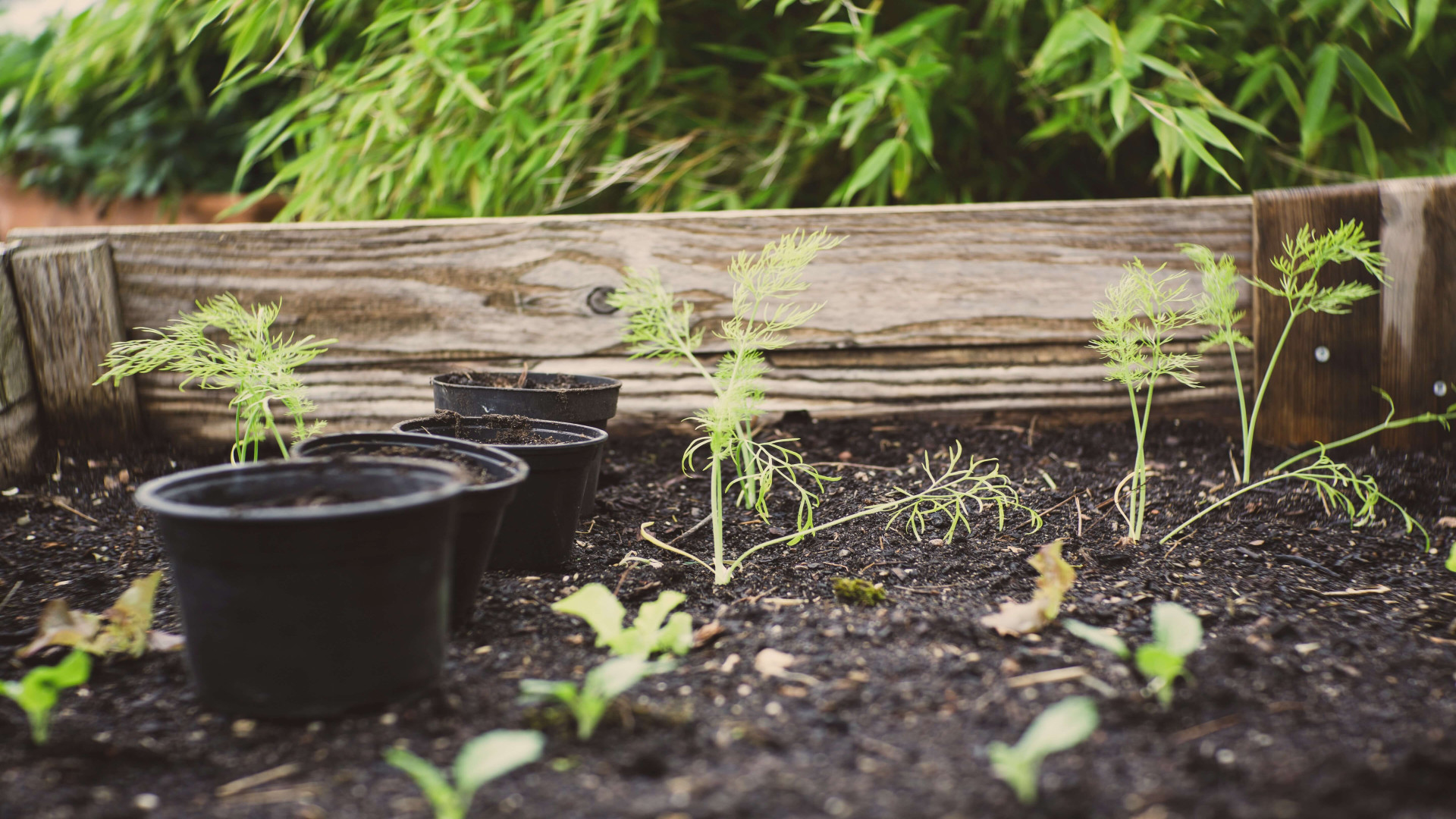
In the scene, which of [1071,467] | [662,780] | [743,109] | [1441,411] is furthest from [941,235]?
[662,780]

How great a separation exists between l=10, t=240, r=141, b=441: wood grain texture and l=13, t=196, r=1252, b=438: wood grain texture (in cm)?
5

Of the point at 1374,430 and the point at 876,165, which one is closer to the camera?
the point at 1374,430

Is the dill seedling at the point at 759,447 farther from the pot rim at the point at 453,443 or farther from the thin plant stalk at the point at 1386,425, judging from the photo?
the thin plant stalk at the point at 1386,425

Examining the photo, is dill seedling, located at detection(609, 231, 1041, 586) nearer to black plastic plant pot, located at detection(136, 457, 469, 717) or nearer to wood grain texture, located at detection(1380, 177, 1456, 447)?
black plastic plant pot, located at detection(136, 457, 469, 717)

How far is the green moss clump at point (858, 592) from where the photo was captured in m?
1.24

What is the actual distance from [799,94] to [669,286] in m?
0.66

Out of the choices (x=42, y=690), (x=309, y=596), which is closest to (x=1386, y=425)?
(x=309, y=596)

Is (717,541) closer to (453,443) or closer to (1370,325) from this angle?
(453,443)

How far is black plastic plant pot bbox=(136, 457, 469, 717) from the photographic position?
85 centimetres

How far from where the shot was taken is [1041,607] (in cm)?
112

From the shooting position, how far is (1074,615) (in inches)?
46.9

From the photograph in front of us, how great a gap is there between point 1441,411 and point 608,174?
2.08 metres

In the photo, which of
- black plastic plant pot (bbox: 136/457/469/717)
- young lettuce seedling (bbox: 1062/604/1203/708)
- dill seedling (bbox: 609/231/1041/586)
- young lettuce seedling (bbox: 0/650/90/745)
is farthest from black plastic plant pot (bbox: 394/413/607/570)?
young lettuce seedling (bbox: 1062/604/1203/708)

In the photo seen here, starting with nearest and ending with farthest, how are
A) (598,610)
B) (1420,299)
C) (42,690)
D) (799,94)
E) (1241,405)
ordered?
(42,690) < (598,610) < (1241,405) < (1420,299) < (799,94)
